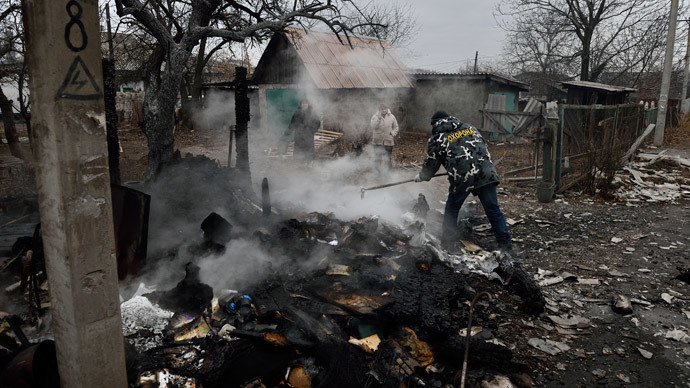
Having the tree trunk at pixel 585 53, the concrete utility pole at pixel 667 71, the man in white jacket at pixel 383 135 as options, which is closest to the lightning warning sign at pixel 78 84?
the man in white jacket at pixel 383 135

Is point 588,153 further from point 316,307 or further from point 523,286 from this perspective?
point 316,307

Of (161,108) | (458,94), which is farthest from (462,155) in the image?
(458,94)

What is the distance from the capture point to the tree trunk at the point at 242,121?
7141mm

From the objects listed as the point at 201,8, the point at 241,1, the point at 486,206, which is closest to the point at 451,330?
the point at 486,206

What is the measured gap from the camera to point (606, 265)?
498 centimetres

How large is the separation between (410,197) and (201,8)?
5395 mm

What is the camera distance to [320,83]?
49.3 ft

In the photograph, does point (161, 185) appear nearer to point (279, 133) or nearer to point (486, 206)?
point (486, 206)

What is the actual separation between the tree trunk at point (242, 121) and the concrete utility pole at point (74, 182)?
5006 millimetres

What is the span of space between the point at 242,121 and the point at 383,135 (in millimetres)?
4154

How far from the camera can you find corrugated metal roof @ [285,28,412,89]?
15461 millimetres

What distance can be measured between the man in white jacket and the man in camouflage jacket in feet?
16.2

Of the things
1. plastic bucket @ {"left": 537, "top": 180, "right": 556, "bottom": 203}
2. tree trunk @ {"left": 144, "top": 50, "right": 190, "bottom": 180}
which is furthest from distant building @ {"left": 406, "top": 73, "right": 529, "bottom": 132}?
tree trunk @ {"left": 144, "top": 50, "right": 190, "bottom": 180}

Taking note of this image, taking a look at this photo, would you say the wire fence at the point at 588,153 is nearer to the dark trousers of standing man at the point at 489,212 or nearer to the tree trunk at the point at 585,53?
the dark trousers of standing man at the point at 489,212
